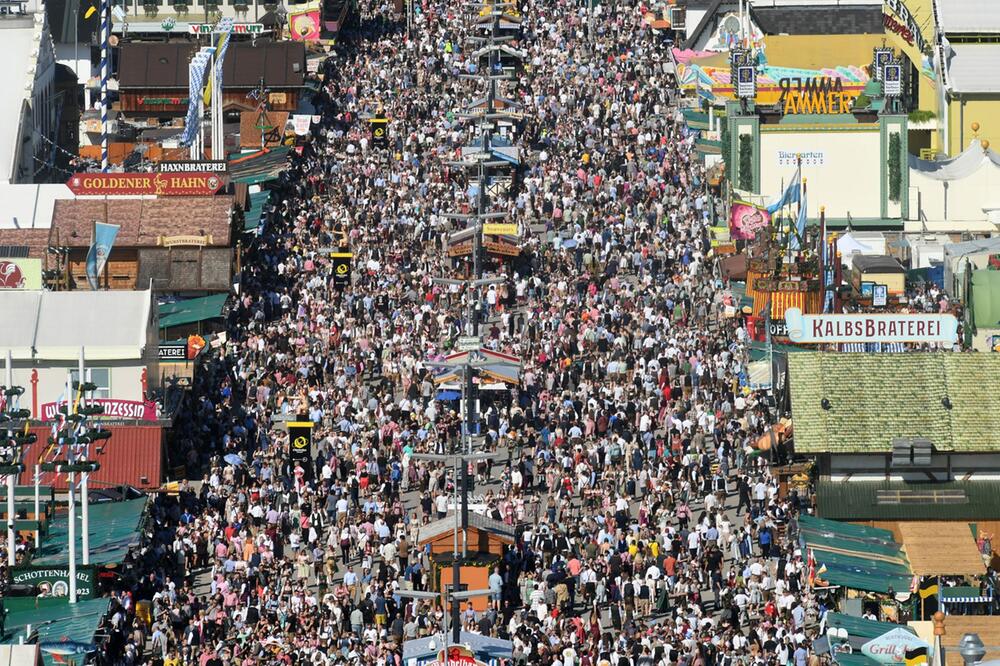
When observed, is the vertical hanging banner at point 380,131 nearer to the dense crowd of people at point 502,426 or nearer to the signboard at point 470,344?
the dense crowd of people at point 502,426

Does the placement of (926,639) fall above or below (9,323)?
below

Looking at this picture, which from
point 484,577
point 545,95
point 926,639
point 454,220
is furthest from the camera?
point 545,95

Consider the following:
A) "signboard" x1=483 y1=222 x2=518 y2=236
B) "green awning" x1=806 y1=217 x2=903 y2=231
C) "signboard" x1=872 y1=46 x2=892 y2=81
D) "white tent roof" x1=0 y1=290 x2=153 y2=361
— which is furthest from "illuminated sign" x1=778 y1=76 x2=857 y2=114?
"white tent roof" x1=0 y1=290 x2=153 y2=361

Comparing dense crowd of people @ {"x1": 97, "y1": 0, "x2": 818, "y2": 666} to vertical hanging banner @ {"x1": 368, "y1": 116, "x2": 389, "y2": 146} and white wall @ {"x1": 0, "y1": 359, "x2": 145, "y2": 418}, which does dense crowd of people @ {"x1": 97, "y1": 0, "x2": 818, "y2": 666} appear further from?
white wall @ {"x1": 0, "y1": 359, "x2": 145, "y2": 418}

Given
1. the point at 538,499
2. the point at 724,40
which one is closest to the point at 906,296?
the point at 538,499

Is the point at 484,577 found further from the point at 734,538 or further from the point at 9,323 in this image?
the point at 9,323

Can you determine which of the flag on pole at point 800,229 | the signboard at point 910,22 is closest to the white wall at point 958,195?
the signboard at point 910,22

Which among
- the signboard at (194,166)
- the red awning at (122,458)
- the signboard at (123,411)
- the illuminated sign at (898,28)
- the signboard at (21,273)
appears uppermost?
the illuminated sign at (898,28)
